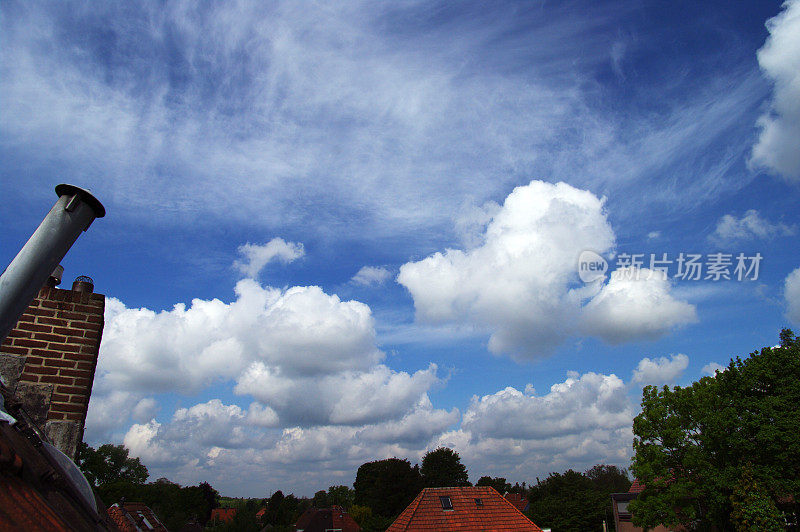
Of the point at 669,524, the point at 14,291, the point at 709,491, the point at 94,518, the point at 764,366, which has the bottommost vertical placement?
the point at 94,518

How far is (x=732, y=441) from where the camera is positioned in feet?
80.4

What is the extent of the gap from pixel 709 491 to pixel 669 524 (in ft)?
9.33

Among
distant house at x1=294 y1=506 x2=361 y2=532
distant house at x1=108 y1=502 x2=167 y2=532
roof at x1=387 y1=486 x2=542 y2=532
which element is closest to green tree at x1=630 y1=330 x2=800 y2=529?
roof at x1=387 y1=486 x2=542 y2=532

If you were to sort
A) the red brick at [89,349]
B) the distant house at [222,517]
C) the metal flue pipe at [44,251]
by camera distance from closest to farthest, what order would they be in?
the metal flue pipe at [44,251] → the red brick at [89,349] → the distant house at [222,517]

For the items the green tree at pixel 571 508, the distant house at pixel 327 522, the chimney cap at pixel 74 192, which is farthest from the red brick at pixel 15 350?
the distant house at pixel 327 522

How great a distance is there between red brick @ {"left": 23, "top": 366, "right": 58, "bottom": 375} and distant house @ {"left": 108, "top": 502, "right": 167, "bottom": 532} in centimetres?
1841

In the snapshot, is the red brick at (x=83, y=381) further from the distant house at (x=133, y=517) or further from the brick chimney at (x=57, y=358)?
the distant house at (x=133, y=517)

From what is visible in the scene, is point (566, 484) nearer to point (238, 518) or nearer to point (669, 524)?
point (669, 524)

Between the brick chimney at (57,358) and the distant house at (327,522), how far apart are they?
219ft

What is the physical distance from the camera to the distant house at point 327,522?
6353 cm

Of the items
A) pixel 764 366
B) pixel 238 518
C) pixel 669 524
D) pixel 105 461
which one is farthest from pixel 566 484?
pixel 105 461

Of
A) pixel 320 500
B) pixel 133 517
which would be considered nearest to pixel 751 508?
pixel 133 517

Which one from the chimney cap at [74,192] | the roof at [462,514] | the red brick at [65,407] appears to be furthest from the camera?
the roof at [462,514]

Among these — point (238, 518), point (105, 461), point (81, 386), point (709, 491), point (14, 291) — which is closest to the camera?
point (14, 291)
